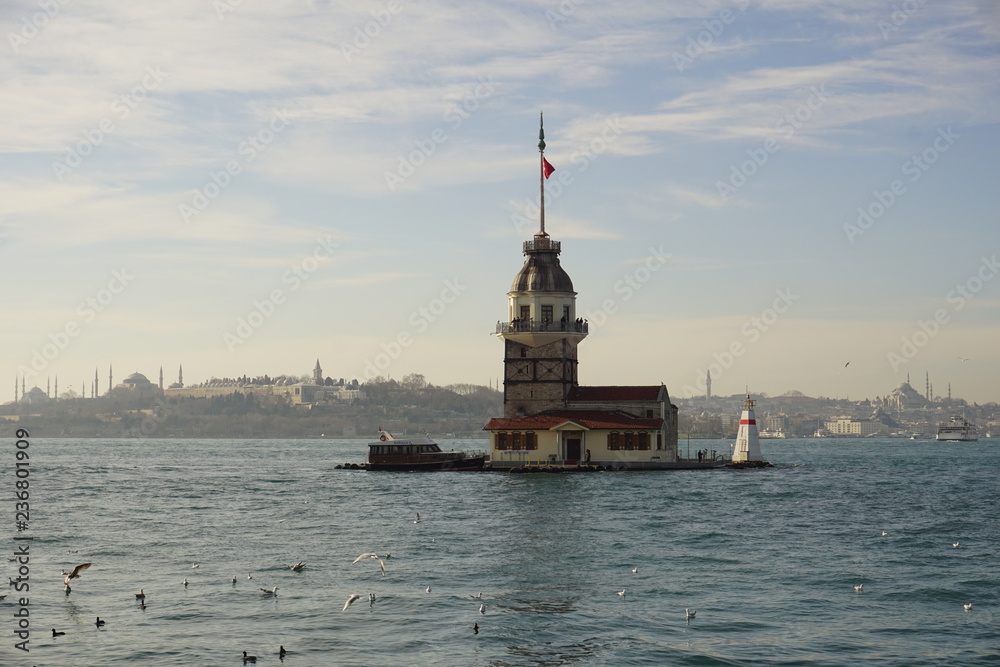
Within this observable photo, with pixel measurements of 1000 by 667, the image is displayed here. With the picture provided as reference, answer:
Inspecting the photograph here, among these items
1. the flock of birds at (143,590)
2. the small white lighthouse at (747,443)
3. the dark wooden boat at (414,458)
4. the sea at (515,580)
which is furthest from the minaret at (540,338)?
the flock of birds at (143,590)

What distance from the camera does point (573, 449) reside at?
261 ft

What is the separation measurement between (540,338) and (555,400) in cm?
461

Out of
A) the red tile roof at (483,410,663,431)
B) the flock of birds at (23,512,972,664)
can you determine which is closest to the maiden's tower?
the red tile roof at (483,410,663,431)

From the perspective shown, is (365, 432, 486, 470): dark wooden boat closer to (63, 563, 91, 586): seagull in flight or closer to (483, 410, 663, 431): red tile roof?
(483, 410, 663, 431): red tile roof

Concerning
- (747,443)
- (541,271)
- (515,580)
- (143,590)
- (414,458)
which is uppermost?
(541,271)

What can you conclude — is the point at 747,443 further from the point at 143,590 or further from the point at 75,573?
the point at 75,573

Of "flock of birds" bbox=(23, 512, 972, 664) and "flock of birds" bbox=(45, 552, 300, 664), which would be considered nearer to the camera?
"flock of birds" bbox=(45, 552, 300, 664)

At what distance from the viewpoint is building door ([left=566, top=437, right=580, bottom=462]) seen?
79375 mm

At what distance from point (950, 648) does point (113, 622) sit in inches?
793

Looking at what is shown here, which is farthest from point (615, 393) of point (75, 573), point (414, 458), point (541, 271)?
point (75, 573)

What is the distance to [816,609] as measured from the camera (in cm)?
3048

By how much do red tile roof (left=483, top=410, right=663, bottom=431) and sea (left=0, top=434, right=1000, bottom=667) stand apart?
14626mm

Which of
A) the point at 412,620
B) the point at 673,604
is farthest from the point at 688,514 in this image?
the point at 412,620

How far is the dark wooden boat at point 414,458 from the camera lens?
84.4 m
